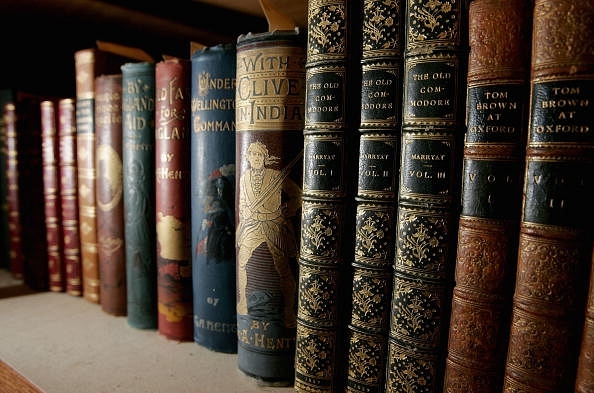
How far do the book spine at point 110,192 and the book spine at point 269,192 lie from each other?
30cm

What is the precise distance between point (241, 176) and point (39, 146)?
0.63 m

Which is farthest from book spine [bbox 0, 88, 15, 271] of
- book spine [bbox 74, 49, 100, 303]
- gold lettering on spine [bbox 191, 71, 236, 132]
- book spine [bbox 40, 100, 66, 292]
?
gold lettering on spine [bbox 191, 71, 236, 132]

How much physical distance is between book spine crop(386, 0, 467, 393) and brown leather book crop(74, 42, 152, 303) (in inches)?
24.5

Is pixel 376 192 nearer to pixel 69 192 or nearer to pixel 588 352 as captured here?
pixel 588 352

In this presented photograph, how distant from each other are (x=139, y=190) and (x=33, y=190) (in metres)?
0.40

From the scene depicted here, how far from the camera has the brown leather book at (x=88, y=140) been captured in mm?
837

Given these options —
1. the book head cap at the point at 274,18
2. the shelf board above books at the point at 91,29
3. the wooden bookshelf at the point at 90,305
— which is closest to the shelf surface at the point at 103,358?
the wooden bookshelf at the point at 90,305

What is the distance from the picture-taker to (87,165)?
2.79 feet

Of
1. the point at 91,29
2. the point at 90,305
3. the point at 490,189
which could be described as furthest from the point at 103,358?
the point at 91,29

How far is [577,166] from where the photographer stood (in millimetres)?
379

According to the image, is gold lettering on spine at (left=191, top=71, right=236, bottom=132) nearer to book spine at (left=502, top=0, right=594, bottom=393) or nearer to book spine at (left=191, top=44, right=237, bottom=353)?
book spine at (left=191, top=44, right=237, bottom=353)

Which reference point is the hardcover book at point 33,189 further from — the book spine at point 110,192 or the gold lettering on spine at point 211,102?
the gold lettering on spine at point 211,102

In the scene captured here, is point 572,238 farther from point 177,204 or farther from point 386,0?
point 177,204

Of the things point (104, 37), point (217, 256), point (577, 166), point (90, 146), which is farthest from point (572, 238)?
point (104, 37)
